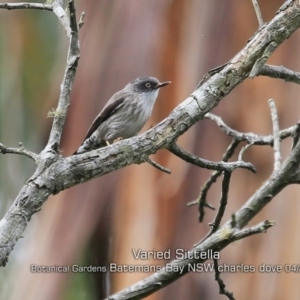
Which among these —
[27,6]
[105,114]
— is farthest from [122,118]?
[27,6]

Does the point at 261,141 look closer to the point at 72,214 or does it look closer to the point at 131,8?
the point at 72,214

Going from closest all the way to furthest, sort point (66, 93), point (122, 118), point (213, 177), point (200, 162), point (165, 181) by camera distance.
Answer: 1. point (66, 93)
2. point (200, 162)
3. point (213, 177)
4. point (122, 118)
5. point (165, 181)

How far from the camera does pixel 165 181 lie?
5.29 metres

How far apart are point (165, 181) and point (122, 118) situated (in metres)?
1.10

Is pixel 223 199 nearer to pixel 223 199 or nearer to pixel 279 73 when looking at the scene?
pixel 223 199

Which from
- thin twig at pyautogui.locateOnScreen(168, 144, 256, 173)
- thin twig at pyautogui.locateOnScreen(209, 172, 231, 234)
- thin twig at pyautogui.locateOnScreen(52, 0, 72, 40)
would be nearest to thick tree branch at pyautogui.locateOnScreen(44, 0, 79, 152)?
thin twig at pyautogui.locateOnScreen(52, 0, 72, 40)

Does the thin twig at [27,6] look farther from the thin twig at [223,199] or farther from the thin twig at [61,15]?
the thin twig at [223,199]

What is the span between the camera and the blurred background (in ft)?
16.1

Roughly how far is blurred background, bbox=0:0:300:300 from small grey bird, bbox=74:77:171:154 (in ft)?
2.56

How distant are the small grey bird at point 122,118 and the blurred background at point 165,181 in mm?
782

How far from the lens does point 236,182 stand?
17.2 ft

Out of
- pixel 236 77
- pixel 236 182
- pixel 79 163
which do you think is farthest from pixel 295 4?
pixel 236 182

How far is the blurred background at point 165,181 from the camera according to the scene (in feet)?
16.1

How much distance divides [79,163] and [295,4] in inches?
55.5
